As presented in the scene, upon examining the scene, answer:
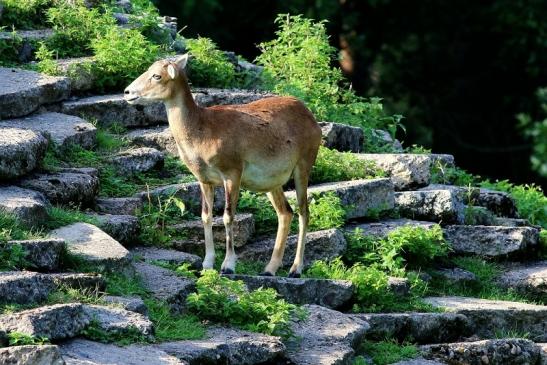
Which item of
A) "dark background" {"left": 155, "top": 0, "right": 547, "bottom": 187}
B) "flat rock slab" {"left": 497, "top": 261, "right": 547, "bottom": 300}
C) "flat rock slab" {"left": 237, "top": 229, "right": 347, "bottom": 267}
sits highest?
"flat rock slab" {"left": 237, "top": 229, "right": 347, "bottom": 267}

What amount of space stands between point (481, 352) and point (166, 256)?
291 cm

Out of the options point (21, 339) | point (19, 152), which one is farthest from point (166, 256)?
point (21, 339)

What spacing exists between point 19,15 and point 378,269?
605cm

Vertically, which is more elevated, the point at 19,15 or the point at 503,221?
the point at 19,15

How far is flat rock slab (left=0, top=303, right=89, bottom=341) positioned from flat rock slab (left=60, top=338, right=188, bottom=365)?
112mm

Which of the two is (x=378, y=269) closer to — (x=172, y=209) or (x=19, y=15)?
(x=172, y=209)

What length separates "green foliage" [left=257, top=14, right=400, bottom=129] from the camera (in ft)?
59.9

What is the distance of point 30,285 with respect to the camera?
39.0 feet

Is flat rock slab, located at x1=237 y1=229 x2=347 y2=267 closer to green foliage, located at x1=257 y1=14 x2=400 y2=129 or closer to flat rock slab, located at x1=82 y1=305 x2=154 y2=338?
green foliage, located at x1=257 y1=14 x2=400 y2=129

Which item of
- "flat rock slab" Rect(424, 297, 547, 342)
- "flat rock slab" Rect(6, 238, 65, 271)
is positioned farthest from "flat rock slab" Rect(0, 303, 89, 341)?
"flat rock slab" Rect(424, 297, 547, 342)

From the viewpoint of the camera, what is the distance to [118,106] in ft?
55.6

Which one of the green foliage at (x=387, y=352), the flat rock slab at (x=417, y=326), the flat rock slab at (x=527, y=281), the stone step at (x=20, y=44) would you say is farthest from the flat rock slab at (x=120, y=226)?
the stone step at (x=20, y=44)

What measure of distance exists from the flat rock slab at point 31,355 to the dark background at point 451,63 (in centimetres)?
1990

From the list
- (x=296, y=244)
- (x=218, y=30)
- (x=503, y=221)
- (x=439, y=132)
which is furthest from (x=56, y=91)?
(x=439, y=132)
